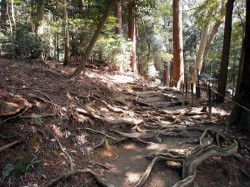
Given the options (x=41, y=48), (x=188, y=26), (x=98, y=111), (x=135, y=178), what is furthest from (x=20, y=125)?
(x=188, y=26)

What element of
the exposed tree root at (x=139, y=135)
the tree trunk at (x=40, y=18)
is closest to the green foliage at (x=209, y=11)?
the tree trunk at (x=40, y=18)

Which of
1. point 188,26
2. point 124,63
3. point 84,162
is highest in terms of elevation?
point 188,26

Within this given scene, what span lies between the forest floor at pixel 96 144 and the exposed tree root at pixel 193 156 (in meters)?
0.02

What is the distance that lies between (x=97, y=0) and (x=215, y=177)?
484 inches

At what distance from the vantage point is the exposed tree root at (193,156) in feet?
15.1

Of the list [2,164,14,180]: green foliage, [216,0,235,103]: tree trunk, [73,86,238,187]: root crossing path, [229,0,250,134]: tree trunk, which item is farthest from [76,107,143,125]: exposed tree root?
[216,0,235,103]: tree trunk

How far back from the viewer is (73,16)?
50.4 ft

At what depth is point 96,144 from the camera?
5.66m

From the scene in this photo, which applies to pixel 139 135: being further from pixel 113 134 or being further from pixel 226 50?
pixel 226 50

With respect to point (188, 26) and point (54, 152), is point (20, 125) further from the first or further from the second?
point (188, 26)

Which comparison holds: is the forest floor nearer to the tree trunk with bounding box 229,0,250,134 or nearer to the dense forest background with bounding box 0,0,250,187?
the dense forest background with bounding box 0,0,250,187

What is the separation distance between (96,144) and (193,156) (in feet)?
6.69

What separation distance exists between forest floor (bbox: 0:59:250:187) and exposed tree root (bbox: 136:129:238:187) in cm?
2

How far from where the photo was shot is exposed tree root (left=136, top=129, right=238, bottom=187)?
4.61m
